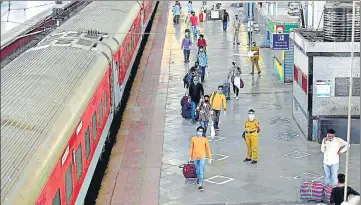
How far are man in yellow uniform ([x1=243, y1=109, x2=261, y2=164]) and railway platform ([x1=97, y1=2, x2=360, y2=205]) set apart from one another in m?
0.27

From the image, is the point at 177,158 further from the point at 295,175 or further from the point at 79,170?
the point at 79,170

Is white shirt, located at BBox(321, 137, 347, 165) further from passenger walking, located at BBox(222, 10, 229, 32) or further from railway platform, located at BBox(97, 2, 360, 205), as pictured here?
passenger walking, located at BBox(222, 10, 229, 32)

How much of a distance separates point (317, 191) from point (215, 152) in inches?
170

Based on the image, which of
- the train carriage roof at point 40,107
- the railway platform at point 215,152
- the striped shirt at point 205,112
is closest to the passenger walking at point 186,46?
the railway platform at point 215,152

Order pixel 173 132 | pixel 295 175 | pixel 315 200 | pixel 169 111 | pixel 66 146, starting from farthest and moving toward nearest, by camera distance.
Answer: pixel 169 111 < pixel 173 132 < pixel 295 175 < pixel 315 200 < pixel 66 146

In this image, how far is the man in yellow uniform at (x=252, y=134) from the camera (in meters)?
15.2

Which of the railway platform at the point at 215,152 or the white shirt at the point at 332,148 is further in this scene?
the railway platform at the point at 215,152

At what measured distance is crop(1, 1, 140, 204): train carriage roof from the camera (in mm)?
7810

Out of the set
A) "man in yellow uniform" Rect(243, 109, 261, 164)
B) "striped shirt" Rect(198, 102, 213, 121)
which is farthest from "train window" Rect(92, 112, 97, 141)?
"striped shirt" Rect(198, 102, 213, 121)

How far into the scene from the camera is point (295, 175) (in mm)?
15031

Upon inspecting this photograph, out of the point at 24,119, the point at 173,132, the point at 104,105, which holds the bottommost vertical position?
the point at 173,132

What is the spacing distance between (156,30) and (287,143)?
2570cm

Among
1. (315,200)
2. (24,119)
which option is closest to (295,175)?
(315,200)

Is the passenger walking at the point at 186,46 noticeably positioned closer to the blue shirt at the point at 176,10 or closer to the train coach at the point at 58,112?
the train coach at the point at 58,112
